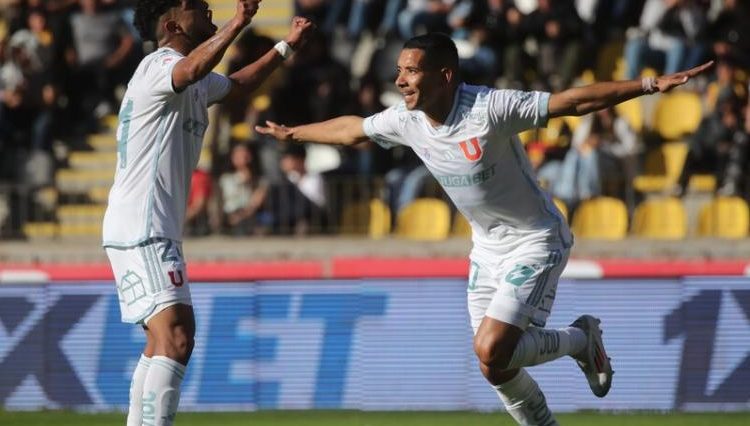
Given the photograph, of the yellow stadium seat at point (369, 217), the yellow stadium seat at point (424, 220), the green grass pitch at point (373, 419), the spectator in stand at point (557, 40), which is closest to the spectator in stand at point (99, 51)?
the yellow stadium seat at point (369, 217)

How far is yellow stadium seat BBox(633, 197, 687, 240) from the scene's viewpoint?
15133 millimetres

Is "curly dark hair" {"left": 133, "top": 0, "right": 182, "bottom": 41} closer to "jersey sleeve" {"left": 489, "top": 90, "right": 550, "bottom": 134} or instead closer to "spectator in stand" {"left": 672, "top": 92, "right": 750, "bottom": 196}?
"jersey sleeve" {"left": 489, "top": 90, "right": 550, "bottom": 134}

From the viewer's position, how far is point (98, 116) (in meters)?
19.1

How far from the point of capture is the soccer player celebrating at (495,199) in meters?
8.24

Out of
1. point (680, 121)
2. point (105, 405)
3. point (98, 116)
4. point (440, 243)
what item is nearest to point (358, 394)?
point (105, 405)

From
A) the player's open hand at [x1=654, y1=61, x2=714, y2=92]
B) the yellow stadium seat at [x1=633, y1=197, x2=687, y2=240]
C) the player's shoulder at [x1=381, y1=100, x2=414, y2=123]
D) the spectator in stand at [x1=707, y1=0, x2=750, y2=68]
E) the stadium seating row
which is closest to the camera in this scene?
the player's open hand at [x1=654, y1=61, x2=714, y2=92]

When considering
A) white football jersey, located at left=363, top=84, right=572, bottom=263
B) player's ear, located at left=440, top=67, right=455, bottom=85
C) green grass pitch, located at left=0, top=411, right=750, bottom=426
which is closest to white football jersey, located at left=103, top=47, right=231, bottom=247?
white football jersey, located at left=363, top=84, right=572, bottom=263

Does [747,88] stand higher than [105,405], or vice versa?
[747,88]

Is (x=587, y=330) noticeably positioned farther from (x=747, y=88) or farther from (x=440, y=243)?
(x=747, y=88)

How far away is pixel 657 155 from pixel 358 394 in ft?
17.7

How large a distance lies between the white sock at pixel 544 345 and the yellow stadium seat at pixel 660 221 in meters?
6.46

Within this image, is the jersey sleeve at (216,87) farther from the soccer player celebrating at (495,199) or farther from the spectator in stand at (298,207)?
the spectator in stand at (298,207)

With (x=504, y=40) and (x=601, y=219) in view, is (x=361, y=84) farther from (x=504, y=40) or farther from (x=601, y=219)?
(x=601, y=219)

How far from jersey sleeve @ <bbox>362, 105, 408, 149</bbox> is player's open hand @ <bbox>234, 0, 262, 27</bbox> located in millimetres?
1224
